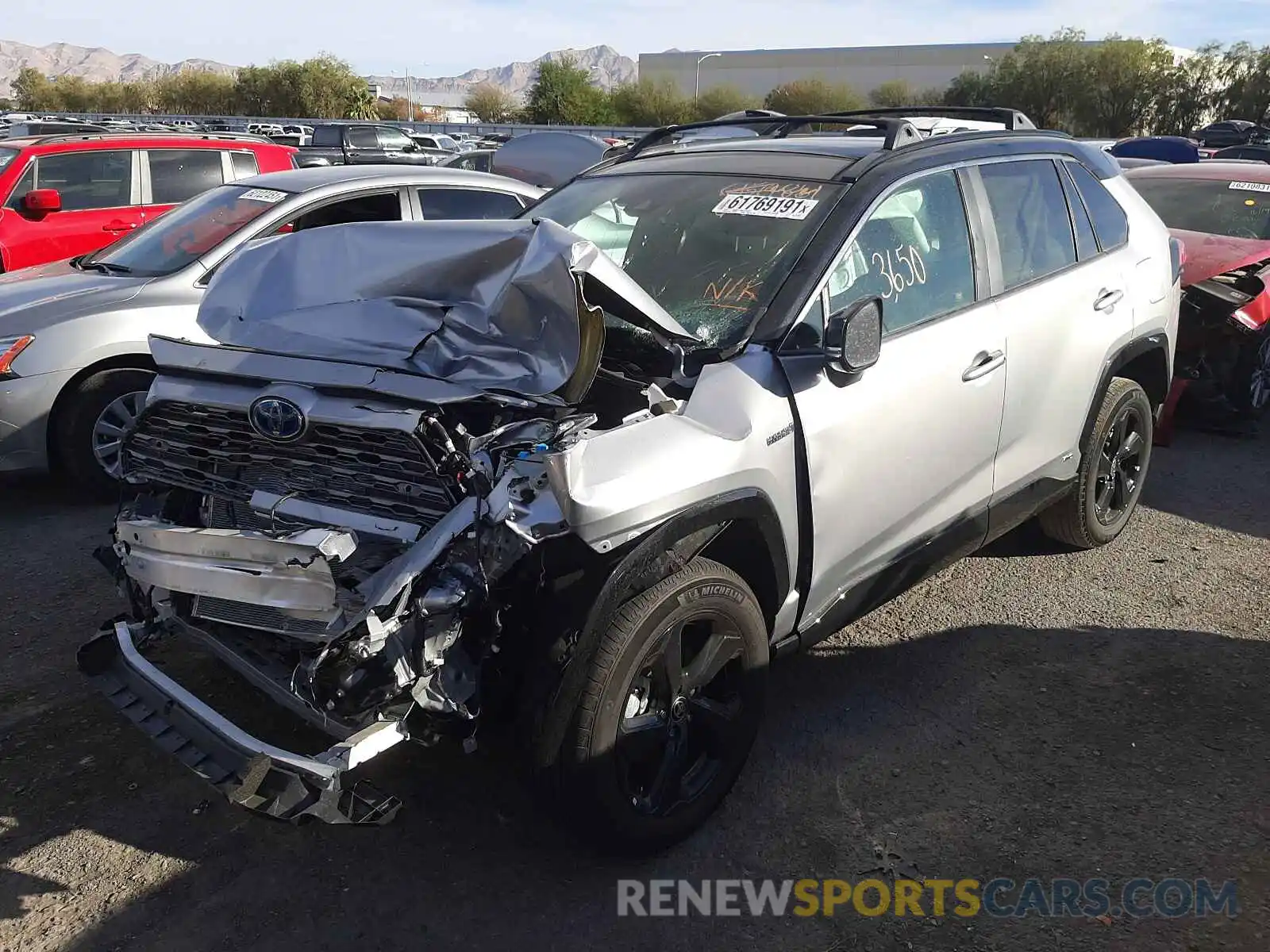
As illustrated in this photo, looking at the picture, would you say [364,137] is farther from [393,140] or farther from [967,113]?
[967,113]

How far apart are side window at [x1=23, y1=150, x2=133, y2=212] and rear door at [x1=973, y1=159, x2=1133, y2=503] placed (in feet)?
23.7

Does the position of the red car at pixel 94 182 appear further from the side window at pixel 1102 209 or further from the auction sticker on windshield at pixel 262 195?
the side window at pixel 1102 209

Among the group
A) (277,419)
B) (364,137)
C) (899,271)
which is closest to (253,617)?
(277,419)

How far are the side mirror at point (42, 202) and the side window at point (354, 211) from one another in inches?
110

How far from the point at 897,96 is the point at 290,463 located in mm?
74603

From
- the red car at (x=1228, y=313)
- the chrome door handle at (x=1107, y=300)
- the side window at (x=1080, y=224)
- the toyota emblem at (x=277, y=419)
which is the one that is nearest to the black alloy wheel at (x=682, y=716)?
the toyota emblem at (x=277, y=419)

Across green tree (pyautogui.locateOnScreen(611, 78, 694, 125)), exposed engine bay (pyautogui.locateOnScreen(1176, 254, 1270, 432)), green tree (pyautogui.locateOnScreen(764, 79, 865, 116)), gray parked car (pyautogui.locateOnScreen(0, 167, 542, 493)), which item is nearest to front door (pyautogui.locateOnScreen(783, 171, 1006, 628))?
gray parked car (pyautogui.locateOnScreen(0, 167, 542, 493))

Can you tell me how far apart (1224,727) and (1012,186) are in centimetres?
219

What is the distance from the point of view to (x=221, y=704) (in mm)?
3549

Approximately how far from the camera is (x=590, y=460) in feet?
8.16

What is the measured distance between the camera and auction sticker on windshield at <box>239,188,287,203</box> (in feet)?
19.9

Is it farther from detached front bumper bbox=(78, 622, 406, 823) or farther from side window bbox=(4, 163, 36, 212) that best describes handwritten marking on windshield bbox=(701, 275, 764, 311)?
side window bbox=(4, 163, 36, 212)

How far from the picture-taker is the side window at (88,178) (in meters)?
8.19

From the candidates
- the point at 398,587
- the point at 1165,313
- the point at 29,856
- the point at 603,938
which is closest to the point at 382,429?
the point at 398,587
